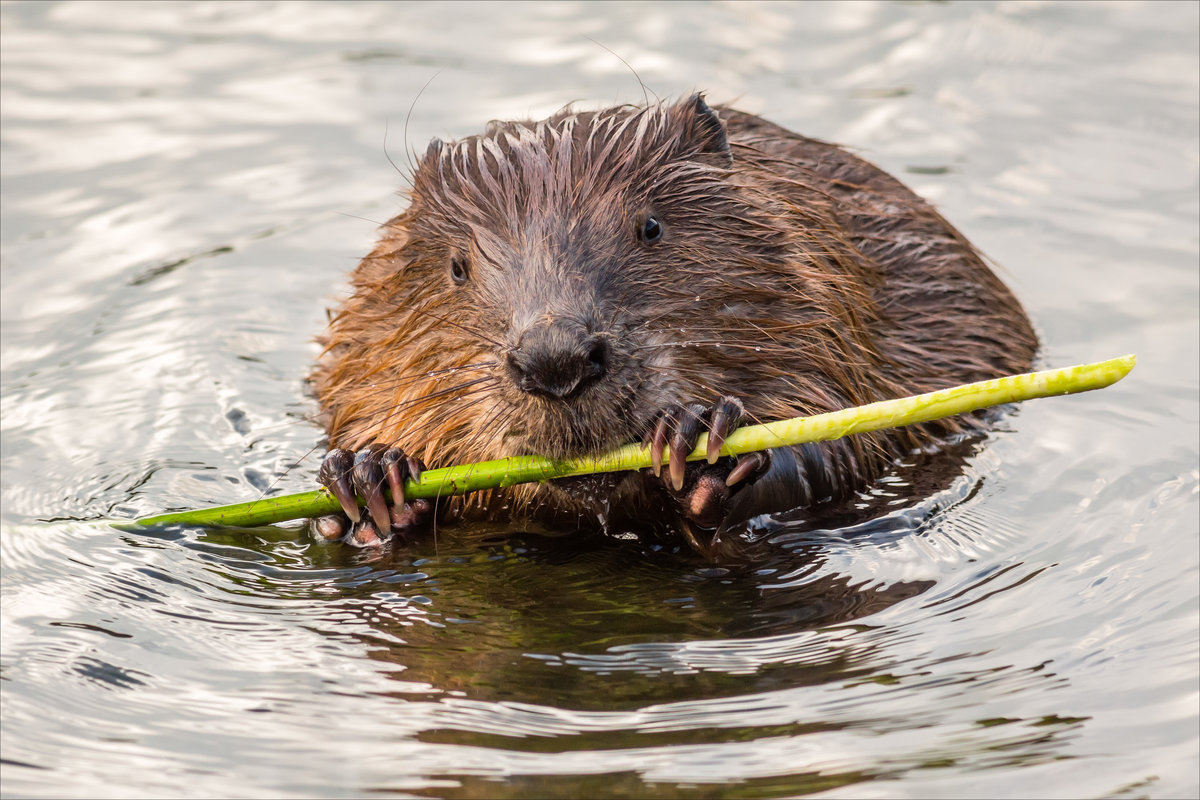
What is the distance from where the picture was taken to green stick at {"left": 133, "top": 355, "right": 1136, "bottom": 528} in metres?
2.96

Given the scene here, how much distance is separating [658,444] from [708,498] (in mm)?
274

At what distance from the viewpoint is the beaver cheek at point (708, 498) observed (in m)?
3.62


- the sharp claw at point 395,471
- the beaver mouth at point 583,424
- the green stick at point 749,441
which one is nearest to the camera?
the green stick at point 749,441

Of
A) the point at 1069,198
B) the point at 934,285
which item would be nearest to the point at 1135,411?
the point at 934,285

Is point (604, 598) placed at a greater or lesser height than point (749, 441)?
lesser

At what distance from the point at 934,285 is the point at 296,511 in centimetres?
205

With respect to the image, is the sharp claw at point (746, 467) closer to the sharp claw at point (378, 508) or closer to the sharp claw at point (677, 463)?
the sharp claw at point (677, 463)

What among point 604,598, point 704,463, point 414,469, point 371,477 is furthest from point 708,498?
point 371,477

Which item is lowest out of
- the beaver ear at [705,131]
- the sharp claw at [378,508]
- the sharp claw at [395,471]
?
the sharp claw at [378,508]

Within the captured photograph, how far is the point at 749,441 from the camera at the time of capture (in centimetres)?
344

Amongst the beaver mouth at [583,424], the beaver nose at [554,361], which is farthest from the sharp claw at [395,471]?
the beaver nose at [554,361]

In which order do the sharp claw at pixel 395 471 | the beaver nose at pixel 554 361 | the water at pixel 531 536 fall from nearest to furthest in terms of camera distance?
the water at pixel 531 536
the beaver nose at pixel 554 361
the sharp claw at pixel 395 471

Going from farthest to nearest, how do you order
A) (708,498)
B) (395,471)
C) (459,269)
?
(459,269) → (395,471) → (708,498)

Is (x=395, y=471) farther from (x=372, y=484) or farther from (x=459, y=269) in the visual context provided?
(x=459, y=269)
